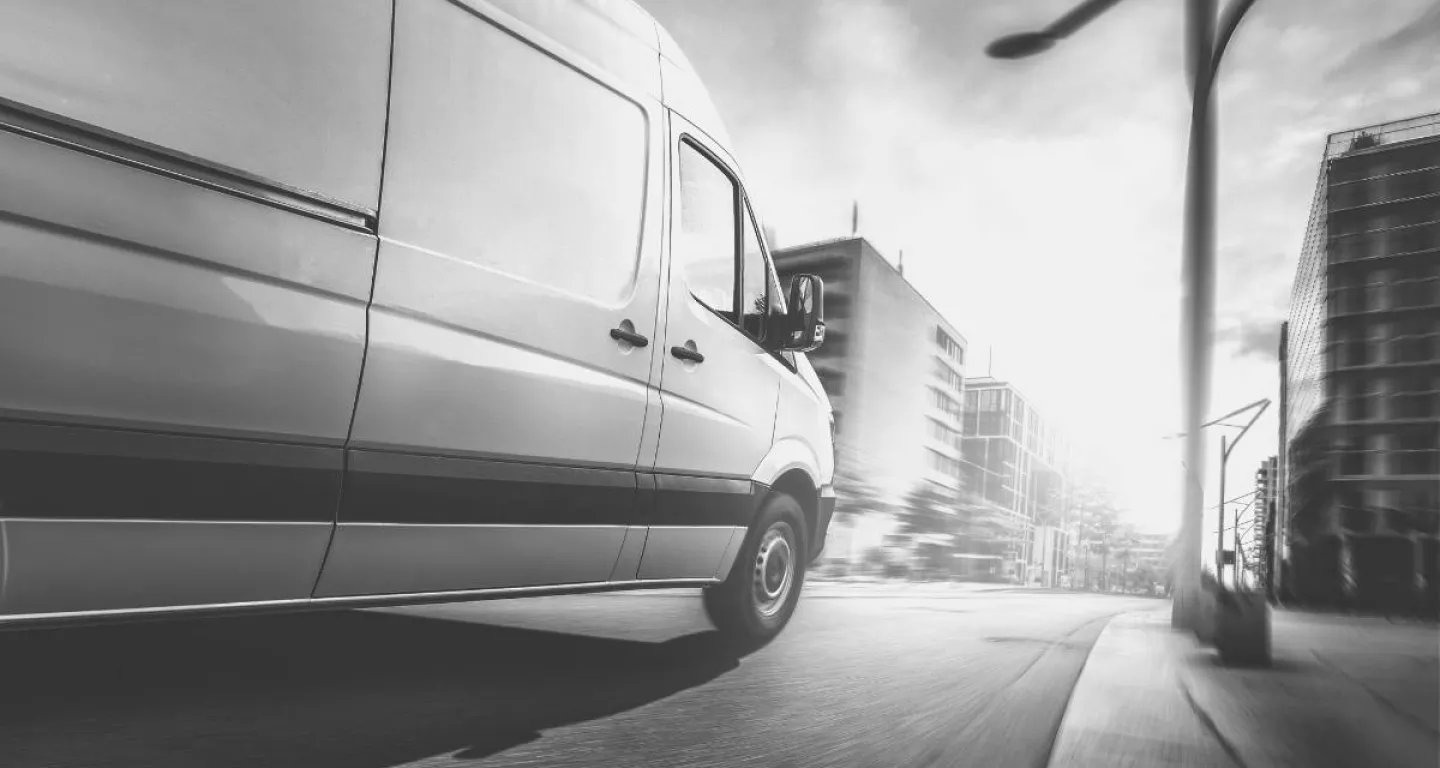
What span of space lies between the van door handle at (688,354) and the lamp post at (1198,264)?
321cm

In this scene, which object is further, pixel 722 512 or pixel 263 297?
pixel 722 512

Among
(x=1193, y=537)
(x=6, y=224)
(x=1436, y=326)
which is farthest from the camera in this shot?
(x=1436, y=326)

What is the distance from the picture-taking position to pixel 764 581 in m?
4.91

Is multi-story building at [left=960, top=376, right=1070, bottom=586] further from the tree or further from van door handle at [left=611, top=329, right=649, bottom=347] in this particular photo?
van door handle at [left=611, top=329, right=649, bottom=347]

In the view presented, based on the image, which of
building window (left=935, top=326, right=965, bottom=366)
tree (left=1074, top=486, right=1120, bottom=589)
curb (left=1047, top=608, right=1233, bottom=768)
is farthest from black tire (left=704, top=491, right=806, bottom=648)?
tree (left=1074, top=486, right=1120, bottom=589)

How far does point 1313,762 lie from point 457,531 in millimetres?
2678

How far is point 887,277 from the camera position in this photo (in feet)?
224

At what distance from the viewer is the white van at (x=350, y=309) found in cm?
214

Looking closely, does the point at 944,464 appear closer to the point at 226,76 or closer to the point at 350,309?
the point at 350,309

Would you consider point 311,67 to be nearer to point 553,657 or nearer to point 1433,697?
point 553,657

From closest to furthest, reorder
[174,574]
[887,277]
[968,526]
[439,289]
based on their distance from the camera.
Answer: [174,574] → [439,289] → [968,526] → [887,277]

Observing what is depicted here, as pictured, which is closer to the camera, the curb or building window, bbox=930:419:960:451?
the curb

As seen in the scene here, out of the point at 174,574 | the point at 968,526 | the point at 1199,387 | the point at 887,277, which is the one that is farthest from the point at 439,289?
the point at 887,277

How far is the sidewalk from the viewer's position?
10.1ft
